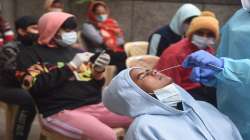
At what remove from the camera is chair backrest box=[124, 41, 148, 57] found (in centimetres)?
516

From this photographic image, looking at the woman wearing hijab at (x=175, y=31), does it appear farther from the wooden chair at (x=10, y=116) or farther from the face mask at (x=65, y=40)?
the wooden chair at (x=10, y=116)

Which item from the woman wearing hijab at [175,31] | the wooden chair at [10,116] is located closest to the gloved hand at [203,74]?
the wooden chair at [10,116]

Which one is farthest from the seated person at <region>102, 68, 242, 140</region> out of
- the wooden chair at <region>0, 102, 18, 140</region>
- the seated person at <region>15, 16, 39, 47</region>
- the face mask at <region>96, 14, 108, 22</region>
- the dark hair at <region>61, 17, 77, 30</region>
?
the face mask at <region>96, 14, 108, 22</region>

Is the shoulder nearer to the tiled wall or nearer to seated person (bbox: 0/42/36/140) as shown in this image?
seated person (bbox: 0/42/36/140)

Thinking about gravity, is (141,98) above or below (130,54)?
above

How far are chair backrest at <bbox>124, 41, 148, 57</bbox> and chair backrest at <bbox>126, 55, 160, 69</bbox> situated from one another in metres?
0.82

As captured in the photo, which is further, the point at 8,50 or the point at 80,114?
the point at 8,50

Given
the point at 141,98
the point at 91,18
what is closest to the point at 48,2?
the point at 91,18

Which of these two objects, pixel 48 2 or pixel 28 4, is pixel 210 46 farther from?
pixel 28 4

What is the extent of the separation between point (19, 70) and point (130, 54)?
1765 mm

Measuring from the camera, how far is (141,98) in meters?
2.21

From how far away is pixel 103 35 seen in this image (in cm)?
571

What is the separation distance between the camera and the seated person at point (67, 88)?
11.1 ft

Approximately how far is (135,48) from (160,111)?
3.03 m
